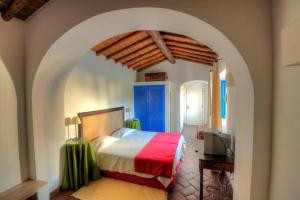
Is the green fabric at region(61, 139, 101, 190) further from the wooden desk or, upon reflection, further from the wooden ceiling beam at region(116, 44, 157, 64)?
the wooden ceiling beam at region(116, 44, 157, 64)

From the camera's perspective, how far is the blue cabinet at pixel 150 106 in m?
5.49

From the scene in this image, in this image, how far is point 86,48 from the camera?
2010mm

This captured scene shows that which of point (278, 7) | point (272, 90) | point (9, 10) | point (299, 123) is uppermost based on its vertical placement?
point (9, 10)

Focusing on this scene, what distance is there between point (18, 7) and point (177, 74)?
5022 mm

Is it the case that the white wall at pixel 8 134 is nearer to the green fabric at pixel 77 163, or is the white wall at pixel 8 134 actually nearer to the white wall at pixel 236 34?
the white wall at pixel 236 34

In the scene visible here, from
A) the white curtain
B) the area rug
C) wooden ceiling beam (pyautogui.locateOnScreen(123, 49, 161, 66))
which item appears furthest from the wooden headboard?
the white curtain

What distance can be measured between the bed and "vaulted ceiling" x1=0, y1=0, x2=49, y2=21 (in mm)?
1854

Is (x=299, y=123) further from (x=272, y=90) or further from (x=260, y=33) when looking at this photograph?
(x=260, y=33)

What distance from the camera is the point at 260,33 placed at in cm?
110

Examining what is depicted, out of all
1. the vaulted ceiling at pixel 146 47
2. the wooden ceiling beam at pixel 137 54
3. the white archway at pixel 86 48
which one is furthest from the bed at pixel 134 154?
the wooden ceiling beam at pixel 137 54

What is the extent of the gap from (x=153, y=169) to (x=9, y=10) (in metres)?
2.78

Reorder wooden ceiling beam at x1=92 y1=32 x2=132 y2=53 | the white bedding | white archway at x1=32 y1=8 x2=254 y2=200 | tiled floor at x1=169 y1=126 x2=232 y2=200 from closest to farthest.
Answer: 1. white archway at x1=32 y1=8 x2=254 y2=200
2. tiled floor at x1=169 y1=126 x2=232 y2=200
3. the white bedding
4. wooden ceiling beam at x1=92 y1=32 x2=132 y2=53

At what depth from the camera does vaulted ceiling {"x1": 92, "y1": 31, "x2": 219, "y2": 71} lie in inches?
132

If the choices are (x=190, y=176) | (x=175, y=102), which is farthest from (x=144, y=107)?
(x=190, y=176)
